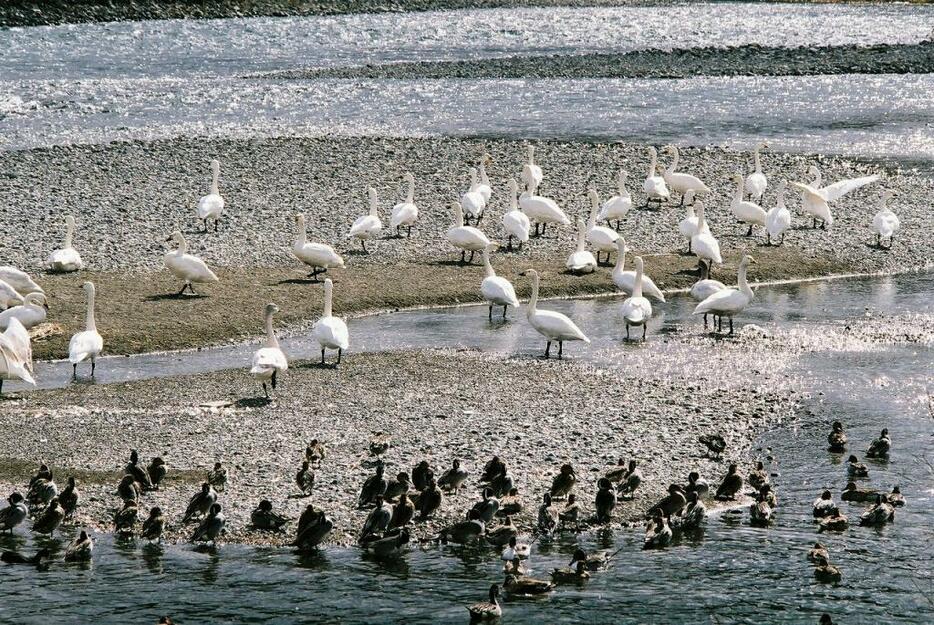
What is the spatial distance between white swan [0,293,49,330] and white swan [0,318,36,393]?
4.71 feet

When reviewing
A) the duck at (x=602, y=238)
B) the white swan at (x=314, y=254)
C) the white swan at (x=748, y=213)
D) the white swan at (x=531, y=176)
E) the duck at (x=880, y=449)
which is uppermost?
the white swan at (x=531, y=176)

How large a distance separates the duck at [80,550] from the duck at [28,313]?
26.6ft

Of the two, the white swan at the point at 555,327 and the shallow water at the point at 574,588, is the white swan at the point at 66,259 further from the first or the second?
the shallow water at the point at 574,588

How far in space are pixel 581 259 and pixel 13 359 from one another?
11872 millimetres

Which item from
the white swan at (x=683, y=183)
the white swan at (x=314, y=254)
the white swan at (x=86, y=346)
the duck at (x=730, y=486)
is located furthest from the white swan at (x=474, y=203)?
the duck at (x=730, y=486)

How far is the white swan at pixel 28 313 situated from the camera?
2194 centimetres

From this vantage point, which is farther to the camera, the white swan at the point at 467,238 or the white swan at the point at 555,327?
the white swan at the point at 467,238

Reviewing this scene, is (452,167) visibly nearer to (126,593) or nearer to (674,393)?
(674,393)

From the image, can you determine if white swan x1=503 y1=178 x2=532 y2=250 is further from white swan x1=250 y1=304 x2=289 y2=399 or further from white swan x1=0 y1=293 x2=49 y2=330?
white swan x1=0 y1=293 x2=49 y2=330

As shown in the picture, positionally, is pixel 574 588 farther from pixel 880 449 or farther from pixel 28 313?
pixel 28 313

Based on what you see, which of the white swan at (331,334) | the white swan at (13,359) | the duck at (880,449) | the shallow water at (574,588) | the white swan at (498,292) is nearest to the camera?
the shallow water at (574,588)

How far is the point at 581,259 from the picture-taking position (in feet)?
90.8

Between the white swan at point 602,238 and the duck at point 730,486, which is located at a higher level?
the white swan at point 602,238

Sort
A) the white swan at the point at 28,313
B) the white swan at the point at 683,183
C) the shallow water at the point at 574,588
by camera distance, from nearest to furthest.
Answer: the shallow water at the point at 574,588 < the white swan at the point at 28,313 < the white swan at the point at 683,183
